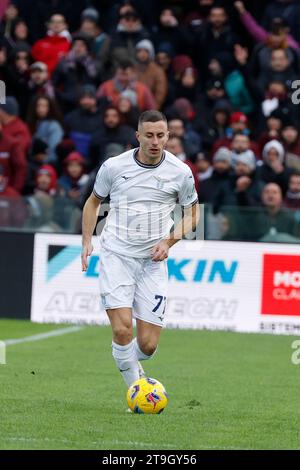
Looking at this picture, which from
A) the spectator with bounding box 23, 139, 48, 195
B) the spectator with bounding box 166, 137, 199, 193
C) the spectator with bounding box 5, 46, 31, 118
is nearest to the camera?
the spectator with bounding box 166, 137, 199, 193

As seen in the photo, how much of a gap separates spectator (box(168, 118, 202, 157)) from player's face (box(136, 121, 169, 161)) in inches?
367

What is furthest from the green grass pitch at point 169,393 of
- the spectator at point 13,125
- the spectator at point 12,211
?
the spectator at point 13,125

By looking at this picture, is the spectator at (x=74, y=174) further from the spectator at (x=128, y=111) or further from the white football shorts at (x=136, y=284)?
the white football shorts at (x=136, y=284)

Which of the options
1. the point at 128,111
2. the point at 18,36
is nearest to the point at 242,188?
the point at 128,111

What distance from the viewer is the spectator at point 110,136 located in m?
19.2

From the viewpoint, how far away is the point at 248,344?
15.9 meters

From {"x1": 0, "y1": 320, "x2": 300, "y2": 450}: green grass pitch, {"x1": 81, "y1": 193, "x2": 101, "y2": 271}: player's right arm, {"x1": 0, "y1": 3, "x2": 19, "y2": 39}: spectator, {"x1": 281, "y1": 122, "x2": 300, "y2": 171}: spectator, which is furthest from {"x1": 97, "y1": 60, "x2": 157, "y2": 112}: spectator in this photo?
{"x1": 81, "y1": 193, "x2": 101, "y2": 271}: player's right arm

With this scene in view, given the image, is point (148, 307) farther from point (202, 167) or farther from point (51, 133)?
point (51, 133)

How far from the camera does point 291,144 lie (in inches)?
749

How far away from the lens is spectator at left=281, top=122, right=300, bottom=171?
734 inches

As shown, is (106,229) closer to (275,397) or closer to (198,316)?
(275,397)

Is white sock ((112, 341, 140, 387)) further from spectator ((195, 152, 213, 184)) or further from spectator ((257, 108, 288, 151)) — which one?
spectator ((257, 108, 288, 151))

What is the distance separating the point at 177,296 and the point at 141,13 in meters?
7.21

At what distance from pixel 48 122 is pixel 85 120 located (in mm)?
642
